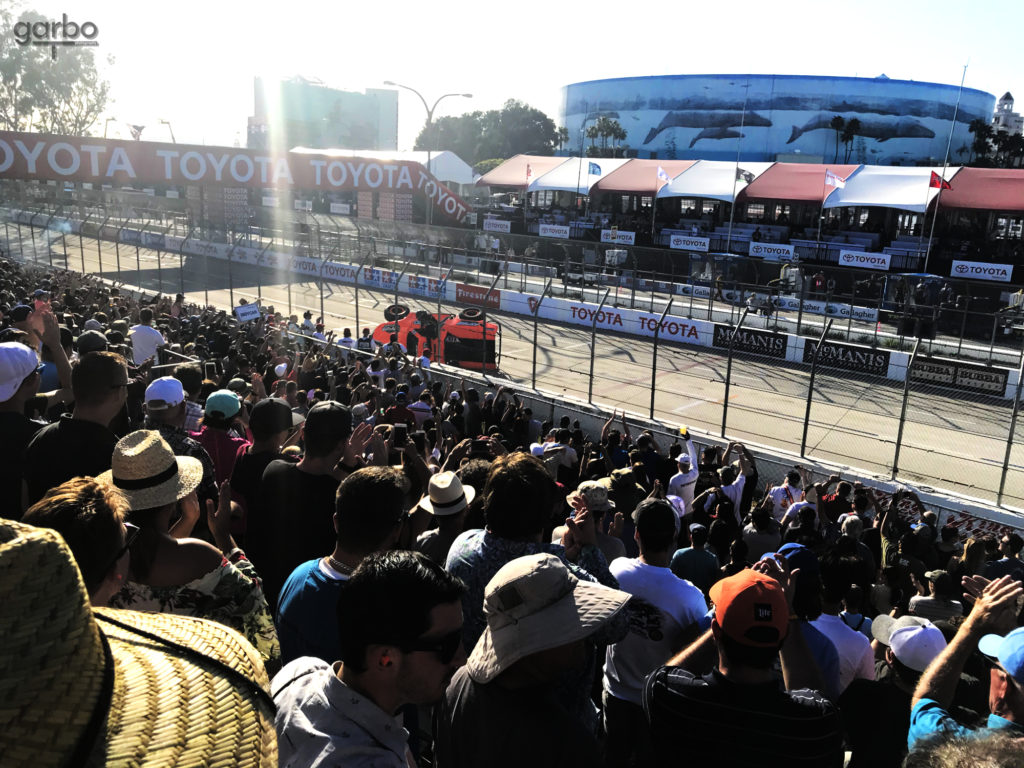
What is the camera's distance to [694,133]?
86188mm

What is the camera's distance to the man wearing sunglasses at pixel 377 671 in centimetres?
197

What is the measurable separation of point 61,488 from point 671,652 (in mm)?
2533

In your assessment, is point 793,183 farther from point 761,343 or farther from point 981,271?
point 761,343

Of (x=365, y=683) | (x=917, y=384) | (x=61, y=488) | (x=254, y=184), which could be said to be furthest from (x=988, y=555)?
(x=254, y=184)

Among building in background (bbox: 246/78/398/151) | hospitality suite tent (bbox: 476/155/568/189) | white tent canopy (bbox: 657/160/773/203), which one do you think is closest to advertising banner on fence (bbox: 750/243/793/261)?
white tent canopy (bbox: 657/160/773/203)

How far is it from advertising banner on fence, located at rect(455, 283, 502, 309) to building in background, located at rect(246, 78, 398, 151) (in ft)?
283

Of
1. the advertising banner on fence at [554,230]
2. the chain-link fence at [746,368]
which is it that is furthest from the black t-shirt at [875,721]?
the advertising banner on fence at [554,230]

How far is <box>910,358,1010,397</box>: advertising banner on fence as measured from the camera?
50.9 feet

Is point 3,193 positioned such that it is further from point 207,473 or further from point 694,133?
point 207,473

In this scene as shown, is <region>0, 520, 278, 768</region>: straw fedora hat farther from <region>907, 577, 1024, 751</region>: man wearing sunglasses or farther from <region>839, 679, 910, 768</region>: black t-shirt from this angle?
<region>839, 679, 910, 768</region>: black t-shirt

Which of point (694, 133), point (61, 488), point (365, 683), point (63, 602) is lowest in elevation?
point (365, 683)

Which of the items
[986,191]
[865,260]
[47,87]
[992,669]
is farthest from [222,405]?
[47,87]

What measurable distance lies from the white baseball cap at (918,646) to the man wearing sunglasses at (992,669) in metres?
0.51

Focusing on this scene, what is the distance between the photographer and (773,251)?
133 feet
